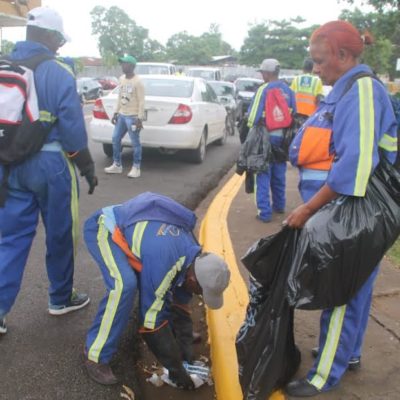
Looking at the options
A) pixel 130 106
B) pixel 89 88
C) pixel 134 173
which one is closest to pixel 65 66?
pixel 130 106

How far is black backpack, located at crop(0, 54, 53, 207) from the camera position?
2.98 m

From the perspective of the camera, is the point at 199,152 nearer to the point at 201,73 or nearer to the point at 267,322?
the point at 267,322

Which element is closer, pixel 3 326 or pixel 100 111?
pixel 3 326

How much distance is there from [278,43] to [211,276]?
52814 mm

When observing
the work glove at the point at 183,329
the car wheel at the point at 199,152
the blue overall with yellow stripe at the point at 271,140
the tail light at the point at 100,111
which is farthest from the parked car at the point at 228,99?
the work glove at the point at 183,329

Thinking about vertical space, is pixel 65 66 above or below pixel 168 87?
above

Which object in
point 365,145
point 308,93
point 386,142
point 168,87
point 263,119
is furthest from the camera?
point 168,87

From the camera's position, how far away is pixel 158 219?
2.70m

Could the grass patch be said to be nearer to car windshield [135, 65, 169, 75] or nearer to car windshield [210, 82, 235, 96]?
car windshield [210, 82, 235, 96]

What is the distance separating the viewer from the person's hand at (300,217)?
2422 mm

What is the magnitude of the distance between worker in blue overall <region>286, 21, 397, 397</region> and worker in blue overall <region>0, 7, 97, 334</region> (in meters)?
1.37

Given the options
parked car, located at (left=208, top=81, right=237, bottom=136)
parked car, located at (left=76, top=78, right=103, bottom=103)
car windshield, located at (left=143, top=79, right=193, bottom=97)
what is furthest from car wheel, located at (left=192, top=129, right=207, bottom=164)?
parked car, located at (left=76, top=78, right=103, bottom=103)

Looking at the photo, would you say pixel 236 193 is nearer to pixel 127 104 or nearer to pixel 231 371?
pixel 127 104

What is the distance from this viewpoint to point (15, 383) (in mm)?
2768
